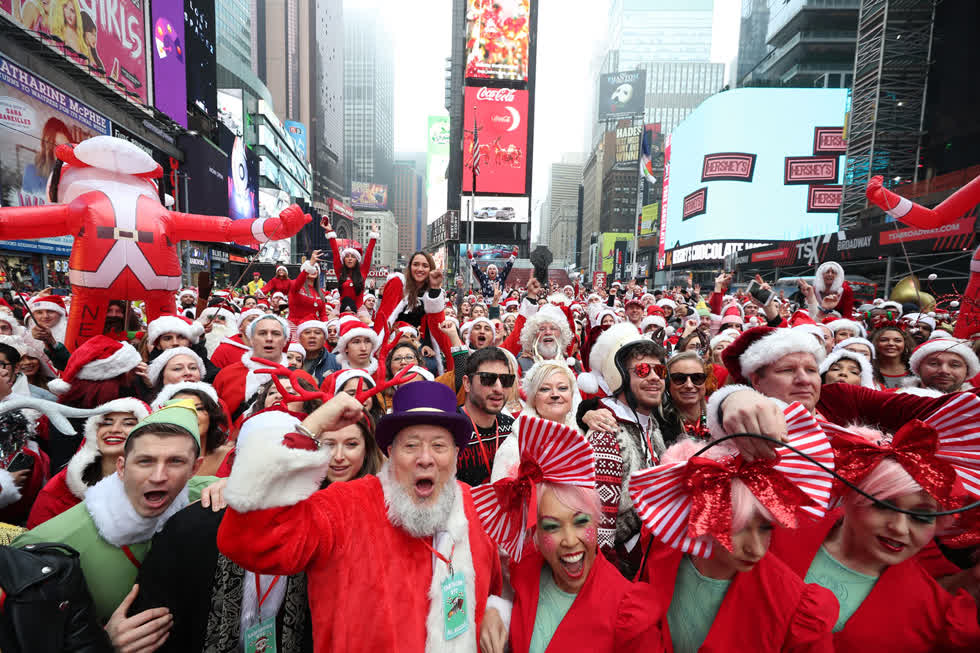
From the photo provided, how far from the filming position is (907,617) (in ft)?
4.95

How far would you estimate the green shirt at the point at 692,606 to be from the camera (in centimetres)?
153

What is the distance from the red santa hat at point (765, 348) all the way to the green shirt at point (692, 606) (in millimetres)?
1210

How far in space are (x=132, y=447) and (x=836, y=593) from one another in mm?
2768

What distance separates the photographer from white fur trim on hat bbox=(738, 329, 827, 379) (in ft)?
7.39

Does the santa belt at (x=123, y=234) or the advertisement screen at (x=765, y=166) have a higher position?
the advertisement screen at (x=765, y=166)

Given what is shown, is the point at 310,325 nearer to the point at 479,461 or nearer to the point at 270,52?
the point at 479,461

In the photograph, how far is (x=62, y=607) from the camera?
4.64 feet

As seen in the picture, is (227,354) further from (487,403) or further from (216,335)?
(487,403)

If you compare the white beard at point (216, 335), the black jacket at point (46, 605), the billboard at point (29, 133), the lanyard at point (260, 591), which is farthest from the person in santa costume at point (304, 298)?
the billboard at point (29, 133)

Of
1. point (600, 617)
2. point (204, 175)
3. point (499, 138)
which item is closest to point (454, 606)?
point (600, 617)

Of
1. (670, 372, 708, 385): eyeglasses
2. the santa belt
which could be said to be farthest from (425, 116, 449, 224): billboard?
(670, 372, 708, 385): eyeglasses

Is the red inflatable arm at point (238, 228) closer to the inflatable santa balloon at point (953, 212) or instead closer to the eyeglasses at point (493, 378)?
the eyeglasses at point (493, 378)

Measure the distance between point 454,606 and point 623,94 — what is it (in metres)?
131

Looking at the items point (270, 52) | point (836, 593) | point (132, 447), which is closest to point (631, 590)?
point (836, 593)
